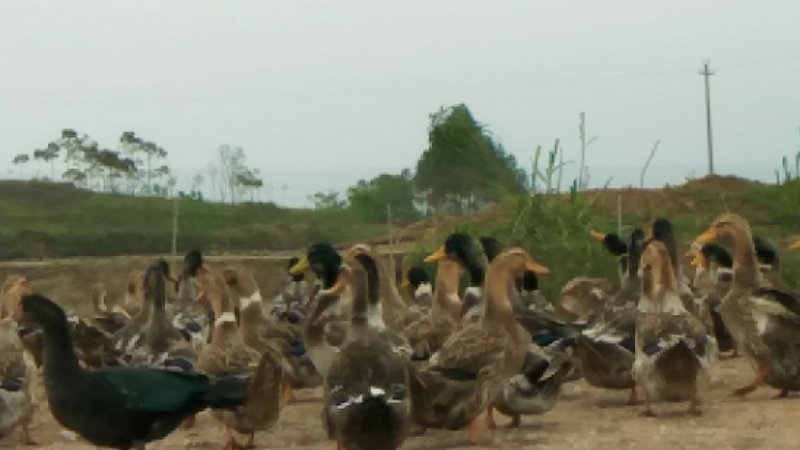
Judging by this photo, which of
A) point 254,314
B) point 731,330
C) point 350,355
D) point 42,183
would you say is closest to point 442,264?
point 254,314

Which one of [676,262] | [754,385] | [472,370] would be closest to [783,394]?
[754,385]

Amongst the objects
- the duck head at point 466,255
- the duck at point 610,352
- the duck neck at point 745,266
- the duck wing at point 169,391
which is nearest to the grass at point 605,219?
the duck head at point 466,255

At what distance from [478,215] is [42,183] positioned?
16.3 metres

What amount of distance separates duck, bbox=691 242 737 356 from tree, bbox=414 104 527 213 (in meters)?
15.2

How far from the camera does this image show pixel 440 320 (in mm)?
12977

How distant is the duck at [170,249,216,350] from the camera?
510 inches

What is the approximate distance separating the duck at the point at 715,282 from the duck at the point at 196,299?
5.52 m

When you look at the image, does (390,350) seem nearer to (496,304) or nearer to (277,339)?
(496,304)

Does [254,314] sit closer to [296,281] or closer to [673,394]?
[673,394]

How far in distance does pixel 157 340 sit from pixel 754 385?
5357 mm

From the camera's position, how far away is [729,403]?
39.3 feet

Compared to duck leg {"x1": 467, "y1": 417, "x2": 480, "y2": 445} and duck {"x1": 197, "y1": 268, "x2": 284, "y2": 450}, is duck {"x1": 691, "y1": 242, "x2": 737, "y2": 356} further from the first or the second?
duck {"x1": 197, "y1": 268, "x2": 284, "y2": 450}

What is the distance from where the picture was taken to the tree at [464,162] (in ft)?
109

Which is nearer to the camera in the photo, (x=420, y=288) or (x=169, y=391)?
(x=169, y=391)
